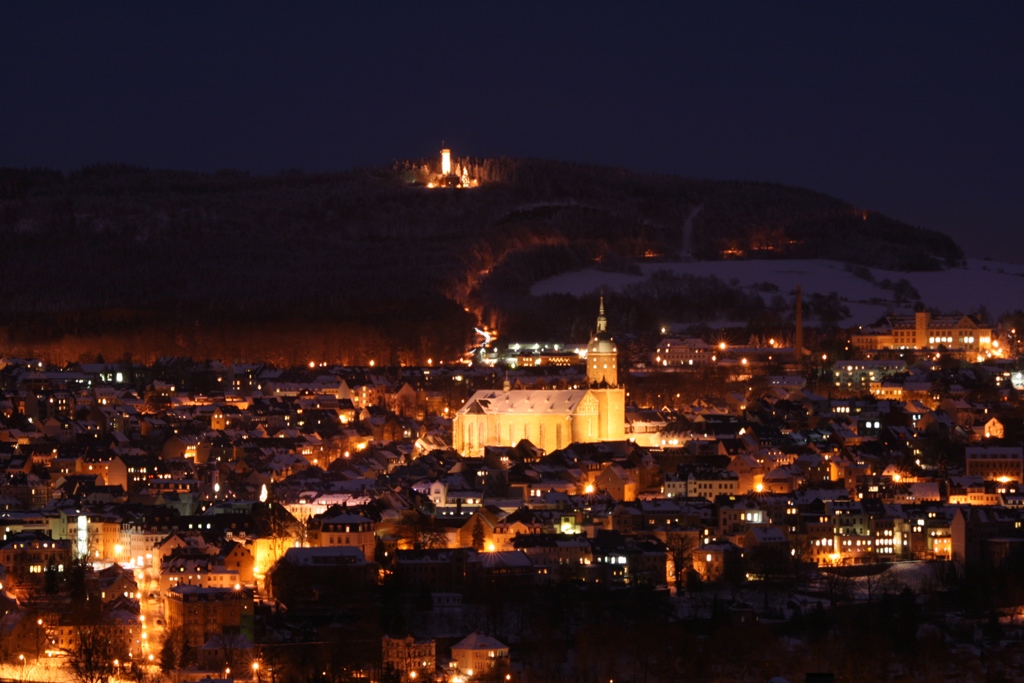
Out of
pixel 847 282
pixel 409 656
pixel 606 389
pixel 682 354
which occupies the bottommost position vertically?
pixel 409 656

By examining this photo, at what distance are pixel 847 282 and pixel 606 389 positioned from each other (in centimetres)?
3101

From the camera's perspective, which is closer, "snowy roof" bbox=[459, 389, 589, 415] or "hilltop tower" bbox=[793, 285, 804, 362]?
"snowy roof" bbox=[459, 389, 589, 415]

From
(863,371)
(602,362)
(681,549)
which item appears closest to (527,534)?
(681,549)

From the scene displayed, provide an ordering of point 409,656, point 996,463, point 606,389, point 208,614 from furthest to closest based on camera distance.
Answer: point 606,389, point 996,463, point 208,614, point 409,656

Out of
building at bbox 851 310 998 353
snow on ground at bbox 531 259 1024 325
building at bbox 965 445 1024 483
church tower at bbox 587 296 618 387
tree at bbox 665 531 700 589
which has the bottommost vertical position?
tree at bbox 665 531 700 589

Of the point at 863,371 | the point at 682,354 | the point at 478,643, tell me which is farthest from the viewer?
the point at 682,354

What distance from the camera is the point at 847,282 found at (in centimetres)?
9100

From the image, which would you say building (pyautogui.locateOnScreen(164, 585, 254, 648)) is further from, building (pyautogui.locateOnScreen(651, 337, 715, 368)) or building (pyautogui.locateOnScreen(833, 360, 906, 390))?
building (pyautogui.locateOnScreen(651, 337, 715, 368))

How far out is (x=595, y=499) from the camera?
48906 mm

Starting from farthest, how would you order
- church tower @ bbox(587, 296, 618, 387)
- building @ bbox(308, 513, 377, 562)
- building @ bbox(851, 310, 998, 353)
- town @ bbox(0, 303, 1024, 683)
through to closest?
building @ bbox(851, 310, 998, 353) → church tower @ bbox(587, 296, 618, 387) → building @ bbox(308, 513, 377, 562) → town @ bbox(0, 303, 1024, 683)

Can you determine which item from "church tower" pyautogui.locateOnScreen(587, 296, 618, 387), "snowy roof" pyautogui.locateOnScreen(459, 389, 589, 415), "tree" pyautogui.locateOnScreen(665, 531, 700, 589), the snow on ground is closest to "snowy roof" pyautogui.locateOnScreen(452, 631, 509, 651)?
"tree" pyautogui.locateOnScreen(665, 531, 700, 589)

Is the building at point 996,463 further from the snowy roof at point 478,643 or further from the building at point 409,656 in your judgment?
the building at point 409,656

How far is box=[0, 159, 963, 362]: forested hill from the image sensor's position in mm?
83438

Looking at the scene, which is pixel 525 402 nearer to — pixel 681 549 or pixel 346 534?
pixel 681 549
